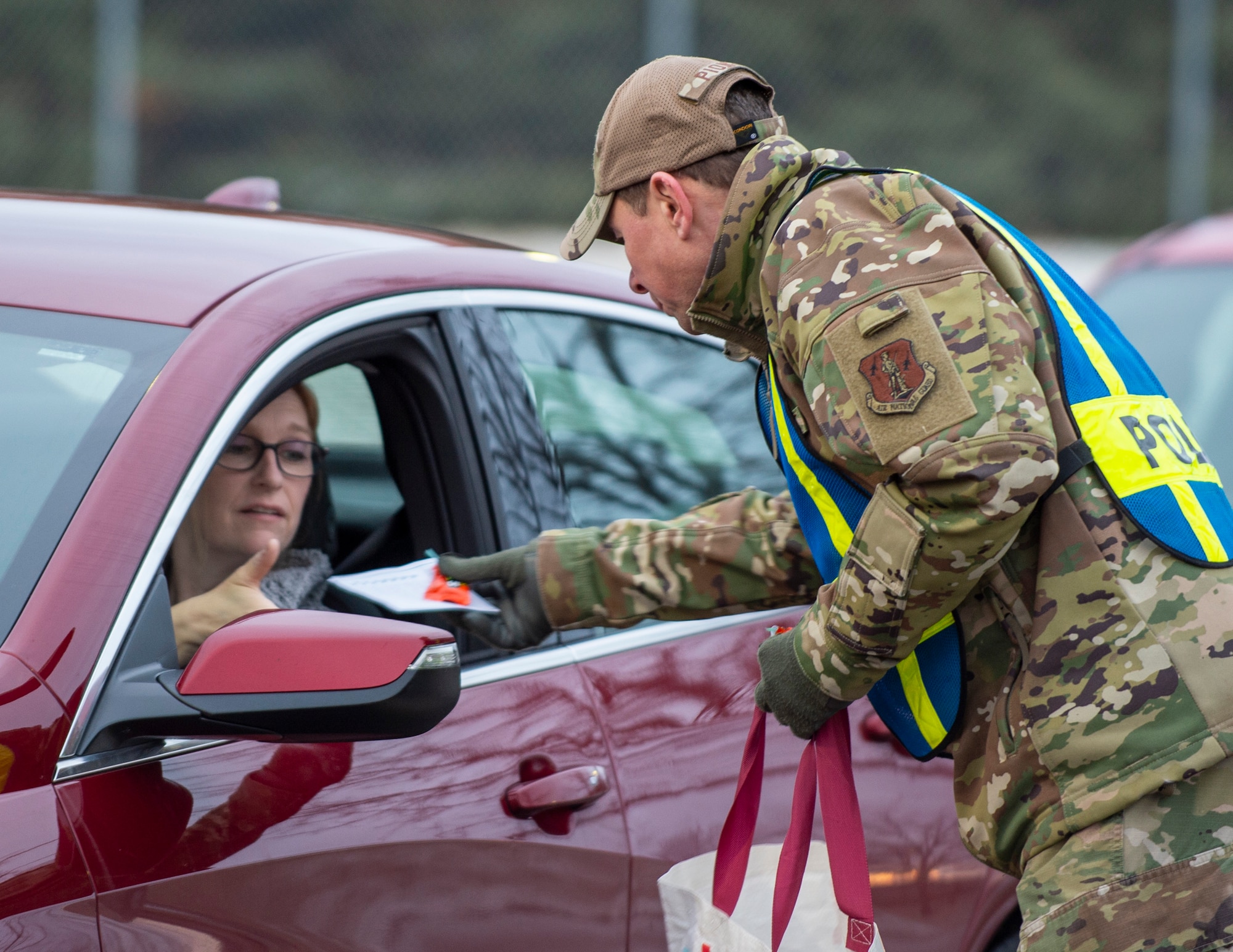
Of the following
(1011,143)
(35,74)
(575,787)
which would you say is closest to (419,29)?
(35,74)

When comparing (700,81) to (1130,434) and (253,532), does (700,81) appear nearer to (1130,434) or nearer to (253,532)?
(1130,434)

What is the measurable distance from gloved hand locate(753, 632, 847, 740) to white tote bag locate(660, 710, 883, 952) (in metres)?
0.06

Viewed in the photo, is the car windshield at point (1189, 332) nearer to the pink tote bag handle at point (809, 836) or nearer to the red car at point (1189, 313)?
the red car at point (1189, 313)

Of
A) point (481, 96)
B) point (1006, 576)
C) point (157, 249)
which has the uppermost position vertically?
point (157, 249)

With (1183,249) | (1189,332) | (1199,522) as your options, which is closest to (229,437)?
(1199,522)

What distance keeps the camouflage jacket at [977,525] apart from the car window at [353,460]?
106 cm

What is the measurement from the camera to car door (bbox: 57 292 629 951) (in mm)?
1534

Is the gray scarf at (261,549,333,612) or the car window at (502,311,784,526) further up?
the car window at (502,311,784,526)

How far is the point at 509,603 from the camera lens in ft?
6.75

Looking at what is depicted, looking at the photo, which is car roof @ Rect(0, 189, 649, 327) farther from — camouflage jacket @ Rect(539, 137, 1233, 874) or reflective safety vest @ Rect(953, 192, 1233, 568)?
reflective safety vest @ Rect(953, 192, 1233, 568)

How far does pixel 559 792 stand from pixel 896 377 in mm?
731

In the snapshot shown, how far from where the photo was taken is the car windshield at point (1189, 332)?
392 centimetres

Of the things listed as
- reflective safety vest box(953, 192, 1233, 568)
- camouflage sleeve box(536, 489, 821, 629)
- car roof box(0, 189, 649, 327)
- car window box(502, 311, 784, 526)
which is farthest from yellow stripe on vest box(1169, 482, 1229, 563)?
car roof box(0, 189, 649, 327)

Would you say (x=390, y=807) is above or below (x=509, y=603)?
below
